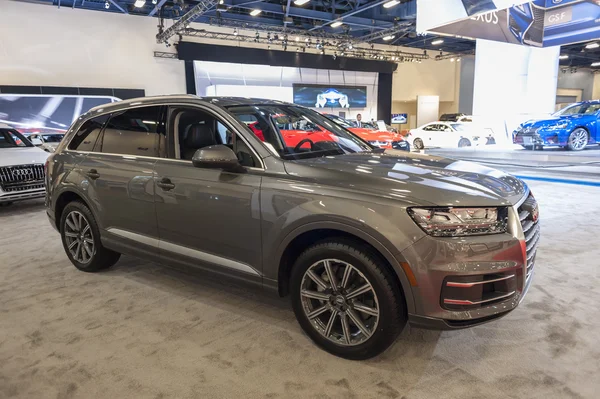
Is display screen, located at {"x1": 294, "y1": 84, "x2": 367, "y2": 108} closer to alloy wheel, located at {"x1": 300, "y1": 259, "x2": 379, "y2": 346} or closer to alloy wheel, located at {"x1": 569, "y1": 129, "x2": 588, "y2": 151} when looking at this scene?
alloy wheel, located at {"x1": 569, "y1": 129, "x2": 588, "y2": 151}

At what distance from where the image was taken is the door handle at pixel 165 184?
2885 mm

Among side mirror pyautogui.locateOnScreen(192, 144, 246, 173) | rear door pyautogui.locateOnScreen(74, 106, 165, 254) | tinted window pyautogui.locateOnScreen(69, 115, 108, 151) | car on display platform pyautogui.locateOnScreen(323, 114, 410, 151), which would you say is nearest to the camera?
side mirror pyautogui.locateOnScreen(192, 144, 246, 173)

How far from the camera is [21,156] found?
264 inches

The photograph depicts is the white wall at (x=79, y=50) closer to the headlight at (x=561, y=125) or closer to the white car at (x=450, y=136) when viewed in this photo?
the white car at (x=450, y=136)

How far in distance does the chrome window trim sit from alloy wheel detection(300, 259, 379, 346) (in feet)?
1.32

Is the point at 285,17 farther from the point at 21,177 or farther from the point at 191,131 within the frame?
the point at 191,131

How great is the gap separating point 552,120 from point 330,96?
1254 cm

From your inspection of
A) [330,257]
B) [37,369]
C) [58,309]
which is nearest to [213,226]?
[330,257]

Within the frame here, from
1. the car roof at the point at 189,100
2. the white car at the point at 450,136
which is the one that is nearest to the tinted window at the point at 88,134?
the car roof at the point at 189,100

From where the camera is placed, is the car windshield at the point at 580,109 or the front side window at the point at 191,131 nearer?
the front side window at the point at 191,131

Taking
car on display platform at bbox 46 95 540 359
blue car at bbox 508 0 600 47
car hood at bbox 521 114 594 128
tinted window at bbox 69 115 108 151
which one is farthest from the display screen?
car on display platform at bbox 46 95 540 359

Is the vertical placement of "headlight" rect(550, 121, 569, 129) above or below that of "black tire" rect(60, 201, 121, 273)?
above

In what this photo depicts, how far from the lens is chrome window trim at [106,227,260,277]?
2.68 metres

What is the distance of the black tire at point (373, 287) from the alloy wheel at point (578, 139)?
11.9 metres
